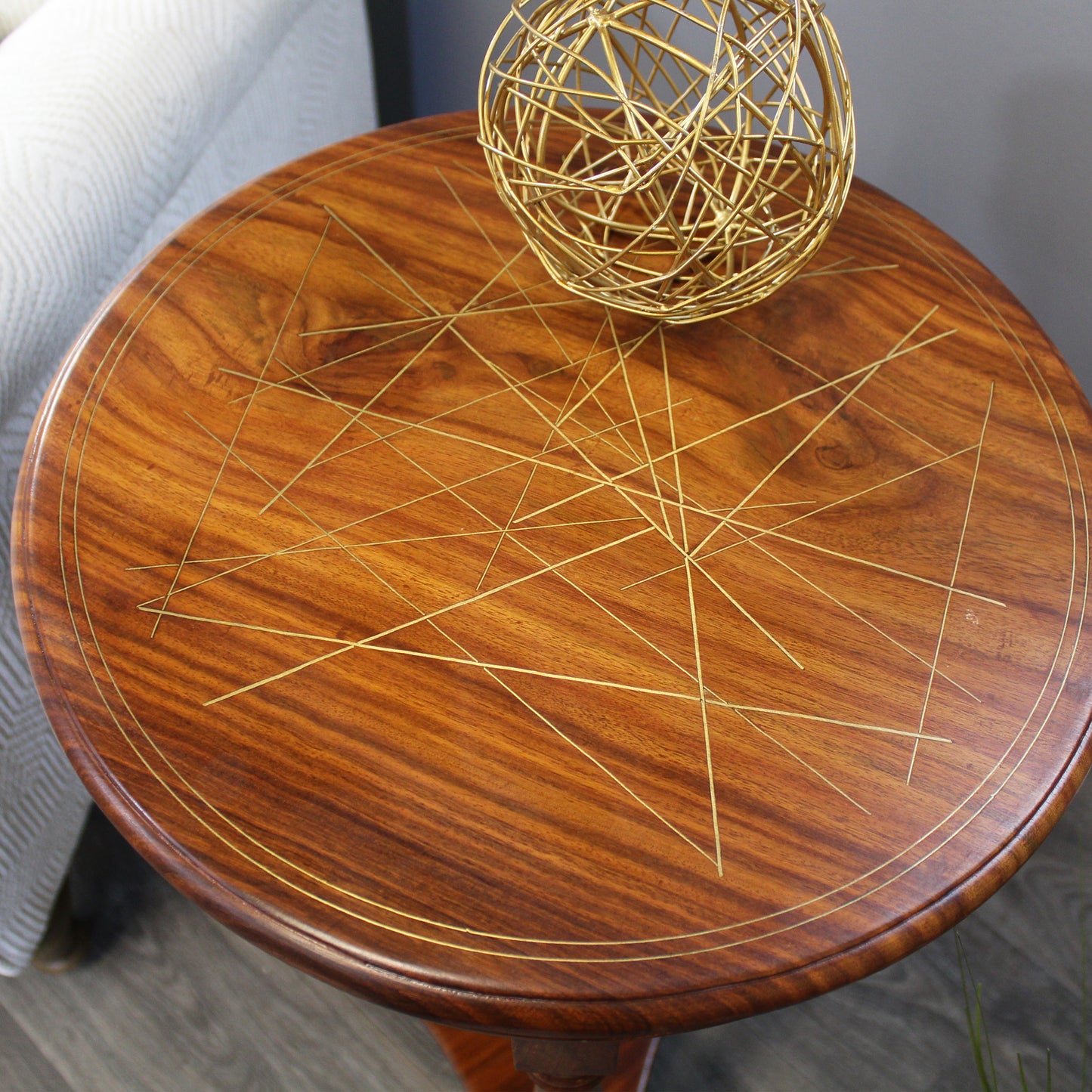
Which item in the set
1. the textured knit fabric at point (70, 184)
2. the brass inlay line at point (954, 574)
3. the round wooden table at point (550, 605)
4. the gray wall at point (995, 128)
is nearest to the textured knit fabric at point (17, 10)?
the textured knit fabric at point (70, 184)

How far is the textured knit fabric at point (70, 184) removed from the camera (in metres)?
0.60

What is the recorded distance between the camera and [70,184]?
2.01ft

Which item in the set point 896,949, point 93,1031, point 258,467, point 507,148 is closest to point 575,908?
point 896,949

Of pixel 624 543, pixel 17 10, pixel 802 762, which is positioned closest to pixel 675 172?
pixel 624 543

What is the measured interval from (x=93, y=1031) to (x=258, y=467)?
0.53 m

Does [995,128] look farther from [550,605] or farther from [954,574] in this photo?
[550,605]

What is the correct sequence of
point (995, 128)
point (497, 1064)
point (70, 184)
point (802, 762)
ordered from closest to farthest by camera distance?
point (802, 762) → point (70, 184) → point (497, 1064) → point (995, 128)

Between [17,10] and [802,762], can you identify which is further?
[17,10]

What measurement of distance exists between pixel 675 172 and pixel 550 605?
1.07 ft

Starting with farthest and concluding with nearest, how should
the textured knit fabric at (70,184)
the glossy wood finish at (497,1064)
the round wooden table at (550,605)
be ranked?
the glossy wood finish at (497,1064) → the textured knit fabric at (70,184) → the round wooden table at (550,605)

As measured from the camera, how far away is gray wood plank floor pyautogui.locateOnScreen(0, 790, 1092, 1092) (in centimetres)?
77

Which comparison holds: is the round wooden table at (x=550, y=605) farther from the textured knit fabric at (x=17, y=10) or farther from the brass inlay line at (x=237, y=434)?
the textured knit fabric at (x=17, y=10)

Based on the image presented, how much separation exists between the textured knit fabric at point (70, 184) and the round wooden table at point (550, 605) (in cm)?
6

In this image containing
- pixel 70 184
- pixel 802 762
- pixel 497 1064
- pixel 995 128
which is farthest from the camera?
pixel 995 128
